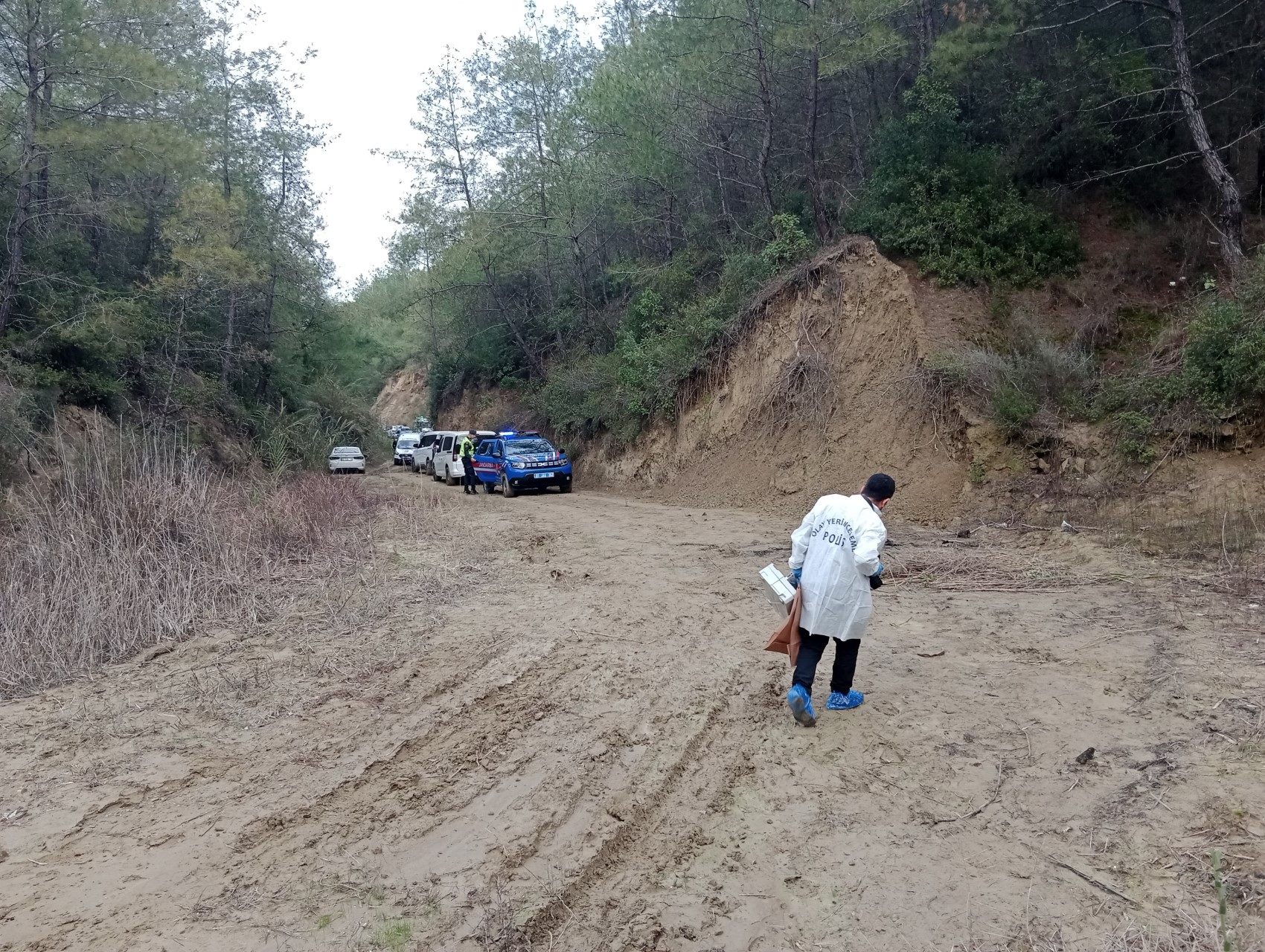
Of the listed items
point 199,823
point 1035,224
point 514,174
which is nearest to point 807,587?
point 199,823

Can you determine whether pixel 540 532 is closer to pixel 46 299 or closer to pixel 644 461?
pixel 644 461

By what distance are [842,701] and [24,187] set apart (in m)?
20.4

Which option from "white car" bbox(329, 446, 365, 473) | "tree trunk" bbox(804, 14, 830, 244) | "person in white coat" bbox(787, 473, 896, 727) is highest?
"tree trunk" bbox(804, 14, 830, 244)

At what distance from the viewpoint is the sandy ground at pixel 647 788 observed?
140 inches

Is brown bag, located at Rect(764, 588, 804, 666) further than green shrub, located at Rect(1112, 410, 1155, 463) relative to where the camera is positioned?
No

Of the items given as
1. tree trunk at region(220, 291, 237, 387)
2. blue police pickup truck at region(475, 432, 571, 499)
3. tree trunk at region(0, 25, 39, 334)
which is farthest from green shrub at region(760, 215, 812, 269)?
tree trunk at region(220, 291, 237, 387)

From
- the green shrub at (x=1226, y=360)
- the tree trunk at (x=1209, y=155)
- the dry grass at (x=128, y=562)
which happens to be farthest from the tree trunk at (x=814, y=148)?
the dry grass at (x=128, y=562)

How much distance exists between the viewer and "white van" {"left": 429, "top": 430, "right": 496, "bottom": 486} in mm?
27375

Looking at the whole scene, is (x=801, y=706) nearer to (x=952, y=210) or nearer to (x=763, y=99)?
(x=952, y=210)

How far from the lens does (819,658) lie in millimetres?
5688

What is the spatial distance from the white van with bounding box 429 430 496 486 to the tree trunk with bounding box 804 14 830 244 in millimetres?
12188

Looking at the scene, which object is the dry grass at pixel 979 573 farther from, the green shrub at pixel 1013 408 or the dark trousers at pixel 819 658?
the dark trousers at pixel 819 658

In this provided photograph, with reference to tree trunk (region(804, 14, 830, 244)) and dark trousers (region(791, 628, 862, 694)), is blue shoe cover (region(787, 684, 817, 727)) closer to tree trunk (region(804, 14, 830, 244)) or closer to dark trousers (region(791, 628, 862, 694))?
dark trousers (region(791, 628, 862, 694))

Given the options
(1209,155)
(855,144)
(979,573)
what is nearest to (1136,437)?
Answer: (979,573)
